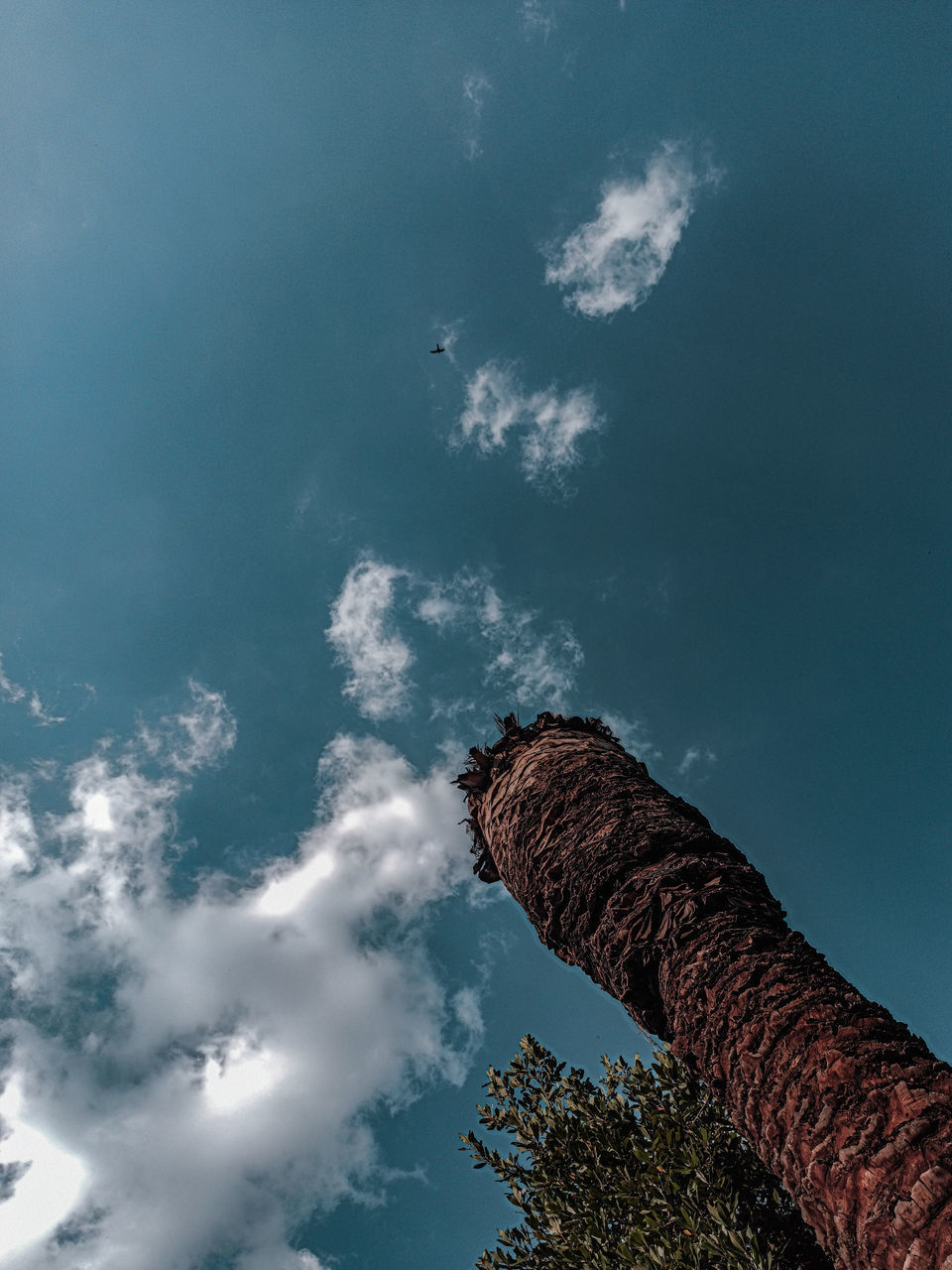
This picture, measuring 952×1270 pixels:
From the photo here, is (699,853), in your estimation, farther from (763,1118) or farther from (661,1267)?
(661,1267)

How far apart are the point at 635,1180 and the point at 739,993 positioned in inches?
205

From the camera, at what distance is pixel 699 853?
434 cm

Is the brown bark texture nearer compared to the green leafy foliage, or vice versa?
the brown bark texture

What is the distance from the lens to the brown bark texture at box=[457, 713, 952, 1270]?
2.52 m

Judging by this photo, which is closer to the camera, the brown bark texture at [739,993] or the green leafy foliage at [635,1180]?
the brown bark texture at [739,993]

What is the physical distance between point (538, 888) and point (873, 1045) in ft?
8.03

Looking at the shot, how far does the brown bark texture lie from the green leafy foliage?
9.66ft

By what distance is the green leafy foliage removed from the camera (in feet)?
18.5

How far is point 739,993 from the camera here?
3.40 metres

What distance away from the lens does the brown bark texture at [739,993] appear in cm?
252

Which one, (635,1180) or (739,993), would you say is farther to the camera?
(635,1180)

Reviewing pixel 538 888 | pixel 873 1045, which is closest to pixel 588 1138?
pixel 538 888

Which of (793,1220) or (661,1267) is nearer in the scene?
(661,1267)

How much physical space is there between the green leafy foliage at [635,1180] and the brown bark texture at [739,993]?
9.66 ft
